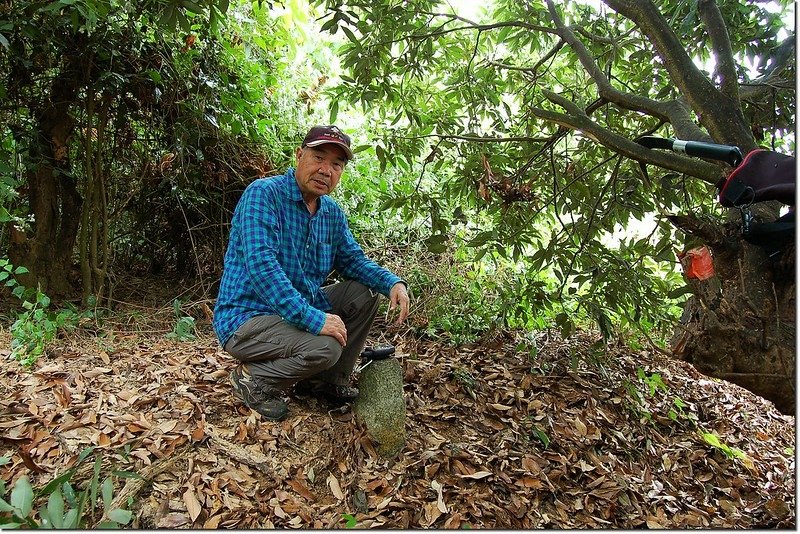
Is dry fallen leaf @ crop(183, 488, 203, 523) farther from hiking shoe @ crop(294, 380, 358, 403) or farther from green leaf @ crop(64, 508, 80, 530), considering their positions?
hiking shoe @ crop(294, 380, 358, 403)

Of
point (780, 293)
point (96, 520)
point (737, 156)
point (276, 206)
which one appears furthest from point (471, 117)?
point (96, 520)

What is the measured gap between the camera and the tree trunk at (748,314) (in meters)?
1.69

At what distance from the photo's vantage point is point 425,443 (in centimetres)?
277

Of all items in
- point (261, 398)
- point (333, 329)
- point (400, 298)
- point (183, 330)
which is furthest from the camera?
point (183, 330)

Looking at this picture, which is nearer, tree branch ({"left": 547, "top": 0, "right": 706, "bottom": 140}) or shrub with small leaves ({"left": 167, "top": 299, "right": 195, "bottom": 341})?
tree branch ({"left": 547, "top": 0, "right": 706, "bottom": 140})

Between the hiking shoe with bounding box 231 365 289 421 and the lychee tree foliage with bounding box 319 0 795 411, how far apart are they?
131 centimetres

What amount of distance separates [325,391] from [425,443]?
64cm

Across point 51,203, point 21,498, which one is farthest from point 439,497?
point 51,203

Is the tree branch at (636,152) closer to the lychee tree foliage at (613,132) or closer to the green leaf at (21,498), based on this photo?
the lychee tree foliage at (613,132)

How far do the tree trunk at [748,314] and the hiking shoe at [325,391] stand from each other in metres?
1.83

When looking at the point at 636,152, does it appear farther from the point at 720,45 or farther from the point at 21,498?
the point at 21,498

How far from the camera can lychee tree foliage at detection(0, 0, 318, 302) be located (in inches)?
136

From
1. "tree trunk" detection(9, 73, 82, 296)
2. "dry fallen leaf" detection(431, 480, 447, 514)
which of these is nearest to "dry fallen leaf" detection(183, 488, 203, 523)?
"dry fallen leaf" detection(431, 480, 447, 514)

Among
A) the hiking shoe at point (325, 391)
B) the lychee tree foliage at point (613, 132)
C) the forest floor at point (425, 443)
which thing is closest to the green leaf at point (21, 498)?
the forest floor at point (425, 443)
